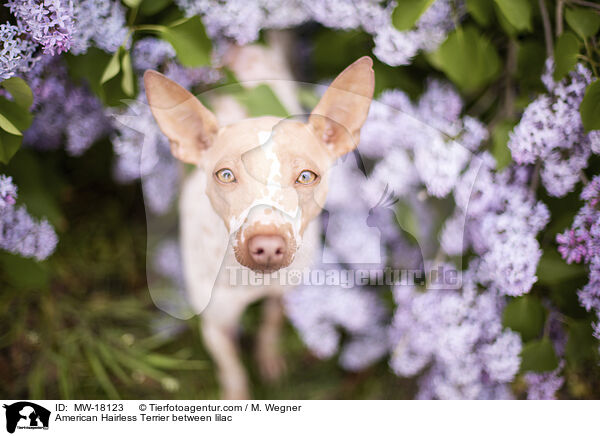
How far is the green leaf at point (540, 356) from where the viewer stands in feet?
3.35

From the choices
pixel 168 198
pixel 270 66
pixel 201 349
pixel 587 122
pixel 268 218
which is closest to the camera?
pixel 268 218

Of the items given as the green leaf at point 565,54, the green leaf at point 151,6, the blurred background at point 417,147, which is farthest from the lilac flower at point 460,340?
the green leaf at point 151,6

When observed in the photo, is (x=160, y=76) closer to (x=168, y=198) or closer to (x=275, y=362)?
(x=168, y=198)

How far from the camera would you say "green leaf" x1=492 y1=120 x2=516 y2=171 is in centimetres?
103

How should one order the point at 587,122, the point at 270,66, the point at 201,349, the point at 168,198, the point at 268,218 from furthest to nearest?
the point at 201,349
the point at 270,66
the point at 168,198
the point at 587,122
the point at 268,218

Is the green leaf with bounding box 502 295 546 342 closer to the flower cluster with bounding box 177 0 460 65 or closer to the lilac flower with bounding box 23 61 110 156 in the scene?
the flower cluster with bounding box 177 0 460 65

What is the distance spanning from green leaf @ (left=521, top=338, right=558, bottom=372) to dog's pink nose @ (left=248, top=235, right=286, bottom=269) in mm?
654

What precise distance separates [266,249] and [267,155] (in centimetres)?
15

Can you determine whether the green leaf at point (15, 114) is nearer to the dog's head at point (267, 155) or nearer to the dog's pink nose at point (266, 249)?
the dog's head at point (267, 155)

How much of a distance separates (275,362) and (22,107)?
3.56 ft
